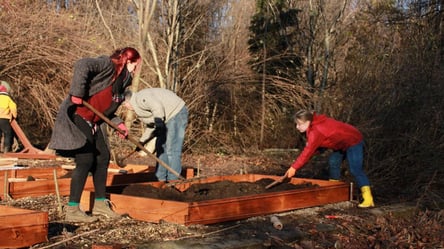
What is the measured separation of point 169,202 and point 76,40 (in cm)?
900

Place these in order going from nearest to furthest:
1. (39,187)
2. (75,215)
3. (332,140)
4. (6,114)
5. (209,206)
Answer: (75,215) < (209,206) < (39,187) < (332,140) < (6,114)

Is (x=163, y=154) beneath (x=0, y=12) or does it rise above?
beneath

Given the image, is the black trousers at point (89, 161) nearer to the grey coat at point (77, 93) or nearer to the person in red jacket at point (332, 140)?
the grey coat at point (77, 93)

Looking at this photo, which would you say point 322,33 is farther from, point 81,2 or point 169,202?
point 169,202

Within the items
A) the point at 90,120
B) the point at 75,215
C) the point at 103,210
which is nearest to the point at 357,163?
the point at 103,210

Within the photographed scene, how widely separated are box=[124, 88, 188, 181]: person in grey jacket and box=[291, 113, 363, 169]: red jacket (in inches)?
66.6

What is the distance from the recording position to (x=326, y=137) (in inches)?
257

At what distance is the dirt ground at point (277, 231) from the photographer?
14.6 feet

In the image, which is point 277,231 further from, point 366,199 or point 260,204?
point 366,199

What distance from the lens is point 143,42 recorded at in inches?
443

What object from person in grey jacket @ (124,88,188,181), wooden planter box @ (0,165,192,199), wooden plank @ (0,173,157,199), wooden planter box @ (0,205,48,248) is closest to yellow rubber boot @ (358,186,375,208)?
person in grey jacket @ (124,88,188,181)

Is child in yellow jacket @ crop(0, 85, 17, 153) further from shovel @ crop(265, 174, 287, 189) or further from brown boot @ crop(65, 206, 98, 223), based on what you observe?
brown boot @ crop(65, 206, 98, 223)

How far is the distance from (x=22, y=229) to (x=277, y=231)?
79.3 inches

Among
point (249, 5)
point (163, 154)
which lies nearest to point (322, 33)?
point (249, 5)
